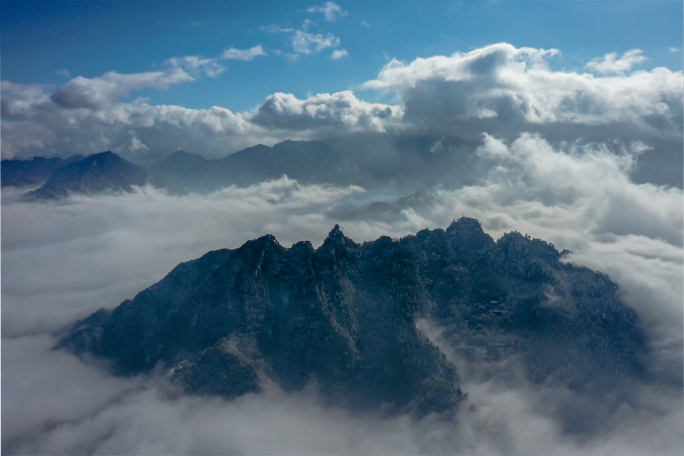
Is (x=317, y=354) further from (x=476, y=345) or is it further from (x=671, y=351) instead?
(x=671, y=351)

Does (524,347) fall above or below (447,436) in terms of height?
above

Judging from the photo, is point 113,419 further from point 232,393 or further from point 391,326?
point 391,326

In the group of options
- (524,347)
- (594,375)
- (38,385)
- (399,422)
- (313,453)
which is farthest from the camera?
(38,385)

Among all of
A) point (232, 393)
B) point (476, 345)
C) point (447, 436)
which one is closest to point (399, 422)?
point (447, 436)

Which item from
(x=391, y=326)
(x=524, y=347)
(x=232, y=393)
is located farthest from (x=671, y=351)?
(x=232, y=393)

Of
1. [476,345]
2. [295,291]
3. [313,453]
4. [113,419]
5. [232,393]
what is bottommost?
[313,453]

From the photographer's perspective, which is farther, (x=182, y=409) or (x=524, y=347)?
(x=524, y=347)

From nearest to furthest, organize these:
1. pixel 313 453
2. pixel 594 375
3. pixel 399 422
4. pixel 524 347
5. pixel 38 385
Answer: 1. pixel 313 453
2. pixel 399 422
3. pixel 594 375
4. pixel 524 347
5. pixel 38 385
